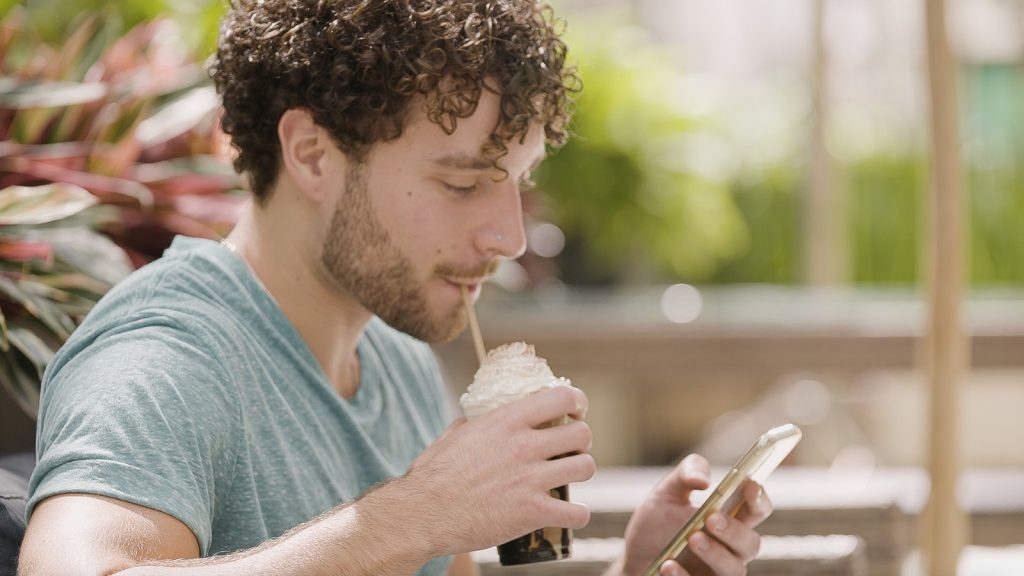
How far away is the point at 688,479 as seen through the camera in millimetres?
1560

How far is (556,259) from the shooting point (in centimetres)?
534

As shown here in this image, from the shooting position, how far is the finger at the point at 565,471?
122cm

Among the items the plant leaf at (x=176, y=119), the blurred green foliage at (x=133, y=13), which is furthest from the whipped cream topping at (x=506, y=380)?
the blurred green foliage at (x=133, y=13)

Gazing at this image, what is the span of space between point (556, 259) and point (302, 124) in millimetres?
3828

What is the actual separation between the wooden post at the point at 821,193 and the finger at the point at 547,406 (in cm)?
322

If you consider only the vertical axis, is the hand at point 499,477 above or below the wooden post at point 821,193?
below

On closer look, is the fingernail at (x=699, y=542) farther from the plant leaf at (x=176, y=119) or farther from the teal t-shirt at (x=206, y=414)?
the plant leaf at (x=176, y=119)

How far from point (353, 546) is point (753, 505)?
523mm

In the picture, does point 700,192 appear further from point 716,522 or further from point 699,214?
point 716,522

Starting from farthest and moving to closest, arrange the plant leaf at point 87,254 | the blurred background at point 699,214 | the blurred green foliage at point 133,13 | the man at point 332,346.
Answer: the blurred green foliage at point 133,13, the blurred background at point 699,214, the plant leaf at point 87,254, the man at point 332,346

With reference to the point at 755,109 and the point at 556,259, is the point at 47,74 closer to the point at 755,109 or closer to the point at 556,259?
the point at 556,259

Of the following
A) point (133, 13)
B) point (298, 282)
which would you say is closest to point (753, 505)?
point (298, 282)

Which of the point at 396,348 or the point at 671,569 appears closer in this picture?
the point at 671,569

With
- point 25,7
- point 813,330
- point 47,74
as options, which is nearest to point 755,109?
point 813,330
